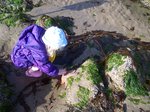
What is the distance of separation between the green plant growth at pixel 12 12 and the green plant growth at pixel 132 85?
2.54 m

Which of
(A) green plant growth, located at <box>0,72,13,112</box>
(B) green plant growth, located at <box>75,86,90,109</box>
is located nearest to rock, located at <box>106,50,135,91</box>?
(B) green plant growth, located at <box>75,86,90,109</box>

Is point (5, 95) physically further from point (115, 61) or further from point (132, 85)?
point (132, 85)

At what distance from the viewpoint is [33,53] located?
5539 millimetres

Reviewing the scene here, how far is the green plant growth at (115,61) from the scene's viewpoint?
6109 millimetres

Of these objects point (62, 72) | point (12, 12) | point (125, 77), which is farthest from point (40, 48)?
point (12, 12)

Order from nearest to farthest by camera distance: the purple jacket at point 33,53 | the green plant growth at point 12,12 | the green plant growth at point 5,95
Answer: the purple jacket at point 33,53 → the green plant growth at point 5,95 → the green plant growth at point 12,12

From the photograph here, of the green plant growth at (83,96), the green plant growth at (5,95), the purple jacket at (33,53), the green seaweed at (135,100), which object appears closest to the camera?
the purple jacket at (33,53)

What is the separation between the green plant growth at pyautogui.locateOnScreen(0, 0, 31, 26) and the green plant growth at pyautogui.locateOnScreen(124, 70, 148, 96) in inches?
99.9

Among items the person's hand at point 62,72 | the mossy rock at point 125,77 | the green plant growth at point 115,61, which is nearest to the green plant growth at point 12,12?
the person's hand at point 62,72

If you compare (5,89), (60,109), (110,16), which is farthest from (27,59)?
(110,16)

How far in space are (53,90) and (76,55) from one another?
91cm

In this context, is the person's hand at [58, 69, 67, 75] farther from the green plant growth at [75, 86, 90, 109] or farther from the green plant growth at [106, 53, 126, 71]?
the green plant growth at [106, 53, 126, 71]

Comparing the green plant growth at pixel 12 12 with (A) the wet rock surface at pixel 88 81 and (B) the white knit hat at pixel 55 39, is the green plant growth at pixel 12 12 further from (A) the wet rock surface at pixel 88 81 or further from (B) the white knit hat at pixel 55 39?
(B) the white knit hat at pixel 55 39

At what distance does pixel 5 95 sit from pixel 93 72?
1569mm
